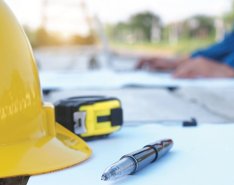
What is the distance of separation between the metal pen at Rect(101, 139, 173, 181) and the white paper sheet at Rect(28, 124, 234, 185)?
12mm

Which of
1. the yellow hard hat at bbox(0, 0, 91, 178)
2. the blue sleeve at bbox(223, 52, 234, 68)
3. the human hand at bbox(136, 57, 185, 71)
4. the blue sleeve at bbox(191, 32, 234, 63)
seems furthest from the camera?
the human hand at bbox(136, 57, 185, 71)

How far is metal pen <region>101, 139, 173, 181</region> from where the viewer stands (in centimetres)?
85

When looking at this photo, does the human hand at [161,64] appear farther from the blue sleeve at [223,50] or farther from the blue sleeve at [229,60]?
the blue sleeve at [229,60]

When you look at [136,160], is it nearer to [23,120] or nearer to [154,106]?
[23,120]

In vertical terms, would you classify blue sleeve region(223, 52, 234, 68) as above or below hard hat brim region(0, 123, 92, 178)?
below

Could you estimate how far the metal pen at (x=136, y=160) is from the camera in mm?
848

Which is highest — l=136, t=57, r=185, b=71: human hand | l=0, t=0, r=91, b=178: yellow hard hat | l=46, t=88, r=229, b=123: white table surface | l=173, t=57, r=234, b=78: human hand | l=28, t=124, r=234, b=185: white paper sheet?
l=0, t=0, r=91, b=178: yellow hard hat

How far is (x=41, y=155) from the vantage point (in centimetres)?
100

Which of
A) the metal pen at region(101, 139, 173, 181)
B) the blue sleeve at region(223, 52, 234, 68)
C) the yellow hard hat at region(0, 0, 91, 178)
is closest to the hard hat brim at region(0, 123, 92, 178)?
the yellow hard hat at region(0, 0, 91, 178)

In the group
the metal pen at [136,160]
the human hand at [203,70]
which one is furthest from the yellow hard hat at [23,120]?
the human hand at [203,70]

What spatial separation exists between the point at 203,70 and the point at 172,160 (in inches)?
121

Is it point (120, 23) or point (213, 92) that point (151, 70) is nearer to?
point (213, 92)

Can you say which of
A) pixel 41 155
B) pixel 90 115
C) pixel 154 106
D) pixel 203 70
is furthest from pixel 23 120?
pixel 203 70

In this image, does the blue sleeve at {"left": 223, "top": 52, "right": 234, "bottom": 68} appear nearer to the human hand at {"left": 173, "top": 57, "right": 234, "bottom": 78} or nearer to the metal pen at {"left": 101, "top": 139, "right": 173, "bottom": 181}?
the human hand at {"left": 173, "top": 57, "right": 234, "bottom": 78}
